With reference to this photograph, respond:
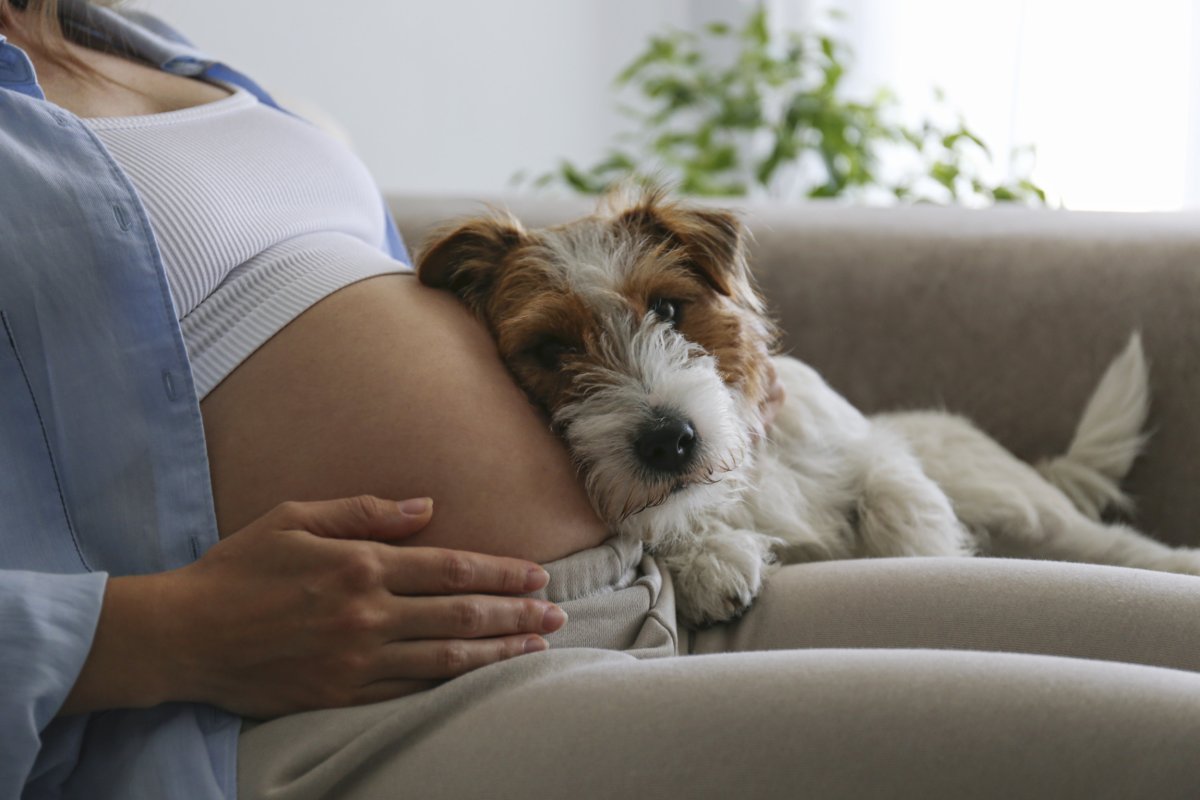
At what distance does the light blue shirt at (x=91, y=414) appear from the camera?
35.8 inches

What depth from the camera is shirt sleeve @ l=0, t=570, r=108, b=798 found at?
81 centimetres

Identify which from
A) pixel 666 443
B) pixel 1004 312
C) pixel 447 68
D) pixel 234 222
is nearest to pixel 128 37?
pixel 234 222

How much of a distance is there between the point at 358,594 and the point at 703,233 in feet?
2.16

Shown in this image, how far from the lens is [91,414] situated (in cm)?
98

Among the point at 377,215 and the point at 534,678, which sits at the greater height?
the point at 377,215

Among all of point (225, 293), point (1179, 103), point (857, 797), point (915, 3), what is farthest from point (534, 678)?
point (915, 3)

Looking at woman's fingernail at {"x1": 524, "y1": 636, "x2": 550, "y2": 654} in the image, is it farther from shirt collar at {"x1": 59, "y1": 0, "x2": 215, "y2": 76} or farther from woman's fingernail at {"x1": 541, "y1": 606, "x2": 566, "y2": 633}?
shirt collar at {"x1": 59, "y1": 0, "x2": 215, "y2": 76}

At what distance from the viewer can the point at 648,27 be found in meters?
4.70

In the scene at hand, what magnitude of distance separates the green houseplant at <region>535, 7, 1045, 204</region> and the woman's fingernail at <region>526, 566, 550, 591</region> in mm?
2104

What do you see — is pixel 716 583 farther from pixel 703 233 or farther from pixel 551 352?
pixel 703 233

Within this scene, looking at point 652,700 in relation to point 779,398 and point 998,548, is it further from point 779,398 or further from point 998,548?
point 998,548

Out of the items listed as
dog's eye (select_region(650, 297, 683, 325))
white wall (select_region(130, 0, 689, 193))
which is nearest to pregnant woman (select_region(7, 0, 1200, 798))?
dog's eye (select_region(650, 297, 683, 325))

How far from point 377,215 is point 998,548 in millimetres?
1114

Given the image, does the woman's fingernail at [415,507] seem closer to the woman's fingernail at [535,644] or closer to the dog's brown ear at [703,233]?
the woman's fingernail at [535,644]
